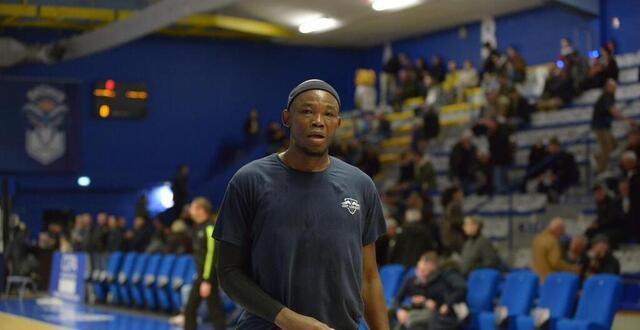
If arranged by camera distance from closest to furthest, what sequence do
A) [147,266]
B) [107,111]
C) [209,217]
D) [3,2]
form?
[209,217] < [147,266] < [107,111] < [3,2]

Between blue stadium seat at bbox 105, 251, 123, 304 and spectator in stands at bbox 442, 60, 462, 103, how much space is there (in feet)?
26.7

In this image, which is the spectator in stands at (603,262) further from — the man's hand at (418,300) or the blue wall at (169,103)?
the blue wall at (169,103)

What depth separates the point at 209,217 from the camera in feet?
36.9

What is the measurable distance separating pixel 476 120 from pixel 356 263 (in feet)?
62.4

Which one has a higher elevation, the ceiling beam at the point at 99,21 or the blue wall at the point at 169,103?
the ceiling beam at the point at 99,21

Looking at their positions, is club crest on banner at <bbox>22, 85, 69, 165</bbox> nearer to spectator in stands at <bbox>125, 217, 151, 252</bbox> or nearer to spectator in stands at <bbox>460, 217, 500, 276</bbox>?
spectator in stands at <bbox>125, 217, 151, 252</bbox>

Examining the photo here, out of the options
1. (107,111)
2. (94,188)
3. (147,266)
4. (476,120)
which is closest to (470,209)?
(476,120)

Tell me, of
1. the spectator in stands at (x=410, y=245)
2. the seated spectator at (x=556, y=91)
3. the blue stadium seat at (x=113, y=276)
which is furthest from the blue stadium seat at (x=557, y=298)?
the blue stadium seat at (x=113, y=276)

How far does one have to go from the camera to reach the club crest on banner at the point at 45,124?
2631 centimetres

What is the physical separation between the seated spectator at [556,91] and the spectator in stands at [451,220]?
3.59 meters

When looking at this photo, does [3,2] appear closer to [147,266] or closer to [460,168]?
[147,266]

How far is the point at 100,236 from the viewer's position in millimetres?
22016

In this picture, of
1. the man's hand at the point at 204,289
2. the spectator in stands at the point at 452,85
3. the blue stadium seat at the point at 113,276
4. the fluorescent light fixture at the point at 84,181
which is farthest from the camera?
the fluorescent light fixture at the point at 84,181

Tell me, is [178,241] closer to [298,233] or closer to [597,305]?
[597,305]
